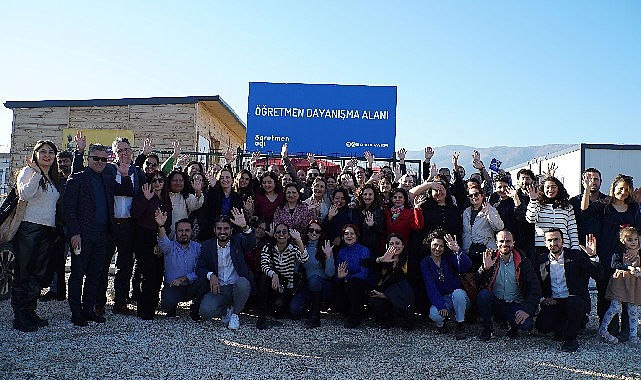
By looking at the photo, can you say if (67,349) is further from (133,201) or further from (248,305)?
(248,305)

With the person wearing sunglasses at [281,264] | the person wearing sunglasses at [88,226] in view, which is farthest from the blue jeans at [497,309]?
the person wearing sunglasses at [88,226]

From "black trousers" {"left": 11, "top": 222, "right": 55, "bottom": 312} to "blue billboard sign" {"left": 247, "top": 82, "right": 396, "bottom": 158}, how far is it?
5.96 meters

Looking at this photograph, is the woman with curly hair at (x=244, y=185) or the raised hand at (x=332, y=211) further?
the woman with curly hair at (x=244, y=185)

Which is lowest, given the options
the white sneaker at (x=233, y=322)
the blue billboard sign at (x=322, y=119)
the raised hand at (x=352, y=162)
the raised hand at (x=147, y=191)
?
the white sneaker at (x=233, y=322)

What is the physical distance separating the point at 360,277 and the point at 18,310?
3.64 m

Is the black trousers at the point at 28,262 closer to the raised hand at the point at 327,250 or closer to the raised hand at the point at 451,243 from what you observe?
the raised hand at the point at 327,250

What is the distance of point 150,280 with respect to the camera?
251 inches

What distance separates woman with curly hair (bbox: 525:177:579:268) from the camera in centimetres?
616

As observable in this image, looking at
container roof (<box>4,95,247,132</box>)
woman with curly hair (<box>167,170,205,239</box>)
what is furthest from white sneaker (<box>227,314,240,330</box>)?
container roof (<box>4,95,247,132</box>)

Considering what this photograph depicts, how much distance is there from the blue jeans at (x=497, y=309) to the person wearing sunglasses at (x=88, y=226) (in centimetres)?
410

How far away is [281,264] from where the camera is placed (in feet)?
21.5

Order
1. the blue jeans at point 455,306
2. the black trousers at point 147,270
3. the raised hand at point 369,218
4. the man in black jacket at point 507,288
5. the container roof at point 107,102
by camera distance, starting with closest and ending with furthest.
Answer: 1. the man in black jacket at point 507,288
2. the blue jeans at point 455,306
3. the black trousers at point 147,270
4. the raised hand at point 369,218
5. the container roof at point 107,102

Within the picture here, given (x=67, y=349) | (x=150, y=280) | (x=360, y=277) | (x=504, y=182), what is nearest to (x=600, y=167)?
(x=504, y=182)

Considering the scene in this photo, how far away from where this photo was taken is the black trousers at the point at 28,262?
217 inches
